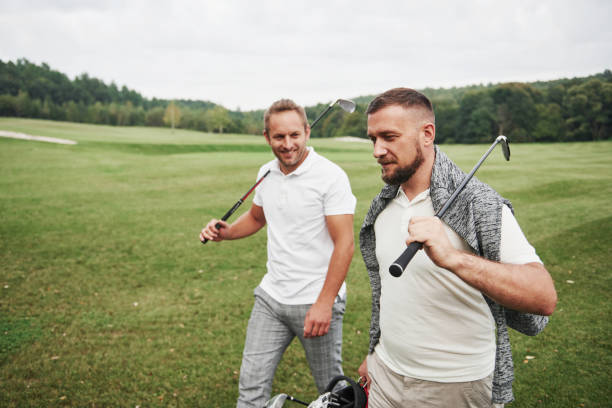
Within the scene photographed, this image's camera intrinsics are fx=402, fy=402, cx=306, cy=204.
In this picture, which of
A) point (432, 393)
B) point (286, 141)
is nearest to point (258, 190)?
point (286, 141)

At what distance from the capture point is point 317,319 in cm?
328

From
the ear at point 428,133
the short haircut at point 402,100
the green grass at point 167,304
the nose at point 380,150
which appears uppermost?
the short haircut at point 402,100

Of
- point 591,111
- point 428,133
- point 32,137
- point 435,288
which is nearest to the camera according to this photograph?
point 435,288

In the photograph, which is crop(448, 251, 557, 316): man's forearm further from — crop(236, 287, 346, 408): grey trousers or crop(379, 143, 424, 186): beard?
crop(236, 287, 346, 408): grey trousers

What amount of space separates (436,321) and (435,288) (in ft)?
0.67

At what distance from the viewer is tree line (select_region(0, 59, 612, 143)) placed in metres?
64.6

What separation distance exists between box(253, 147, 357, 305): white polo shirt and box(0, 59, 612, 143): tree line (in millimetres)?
58198

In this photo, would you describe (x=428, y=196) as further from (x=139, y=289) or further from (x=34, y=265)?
(x=34, y=265)

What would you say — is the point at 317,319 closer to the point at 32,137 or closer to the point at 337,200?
the point at 337,200

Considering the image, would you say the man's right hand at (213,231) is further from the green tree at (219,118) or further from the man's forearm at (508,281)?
the green tree at (219,118)

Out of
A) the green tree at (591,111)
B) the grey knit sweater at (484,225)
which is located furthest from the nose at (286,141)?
the green tree at (591,111)

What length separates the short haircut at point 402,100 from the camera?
239 centimetres

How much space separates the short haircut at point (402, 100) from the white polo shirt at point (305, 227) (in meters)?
1.12

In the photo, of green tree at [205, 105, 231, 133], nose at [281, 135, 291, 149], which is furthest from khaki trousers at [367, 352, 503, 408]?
green tree at [205, 105, 231, 133]
